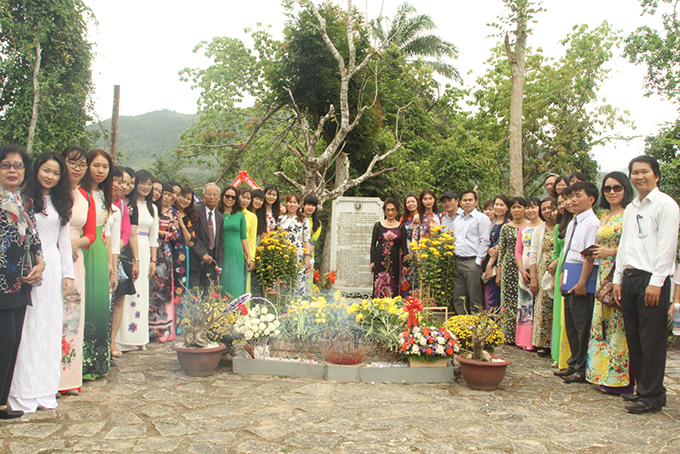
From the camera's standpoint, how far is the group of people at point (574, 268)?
13.0ft

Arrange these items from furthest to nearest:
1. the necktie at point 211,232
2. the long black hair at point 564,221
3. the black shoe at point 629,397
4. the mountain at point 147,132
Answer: the mountain at point 147,132 < the necktie at point 211,232 < the long black hair at point 564,221 < the black shoe at point 629,397

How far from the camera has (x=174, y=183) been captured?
677 centimetres

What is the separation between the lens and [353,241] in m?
10.3

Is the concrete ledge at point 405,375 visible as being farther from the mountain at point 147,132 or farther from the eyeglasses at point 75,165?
the mountain at point 147,132

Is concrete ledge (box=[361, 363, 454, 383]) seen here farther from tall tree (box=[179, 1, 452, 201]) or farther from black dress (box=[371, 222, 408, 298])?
tall tree (box=[179, 1, 452, 201])

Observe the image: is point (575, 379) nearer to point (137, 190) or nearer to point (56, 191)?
point (56, 191)

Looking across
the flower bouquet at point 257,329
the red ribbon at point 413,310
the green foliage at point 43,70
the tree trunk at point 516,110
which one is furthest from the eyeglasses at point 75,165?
the green foliage at point 43,70

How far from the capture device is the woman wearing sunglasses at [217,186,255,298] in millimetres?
7121

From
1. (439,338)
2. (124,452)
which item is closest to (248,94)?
(439,338)

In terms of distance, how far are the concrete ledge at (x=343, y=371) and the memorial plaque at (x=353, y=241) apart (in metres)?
5.16

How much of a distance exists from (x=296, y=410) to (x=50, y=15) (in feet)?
50.8

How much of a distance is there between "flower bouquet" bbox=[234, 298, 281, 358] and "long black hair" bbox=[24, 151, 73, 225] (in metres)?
1.91

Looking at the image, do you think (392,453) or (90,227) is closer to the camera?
(392,453)

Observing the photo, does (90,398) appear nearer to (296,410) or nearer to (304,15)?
(296,410)
